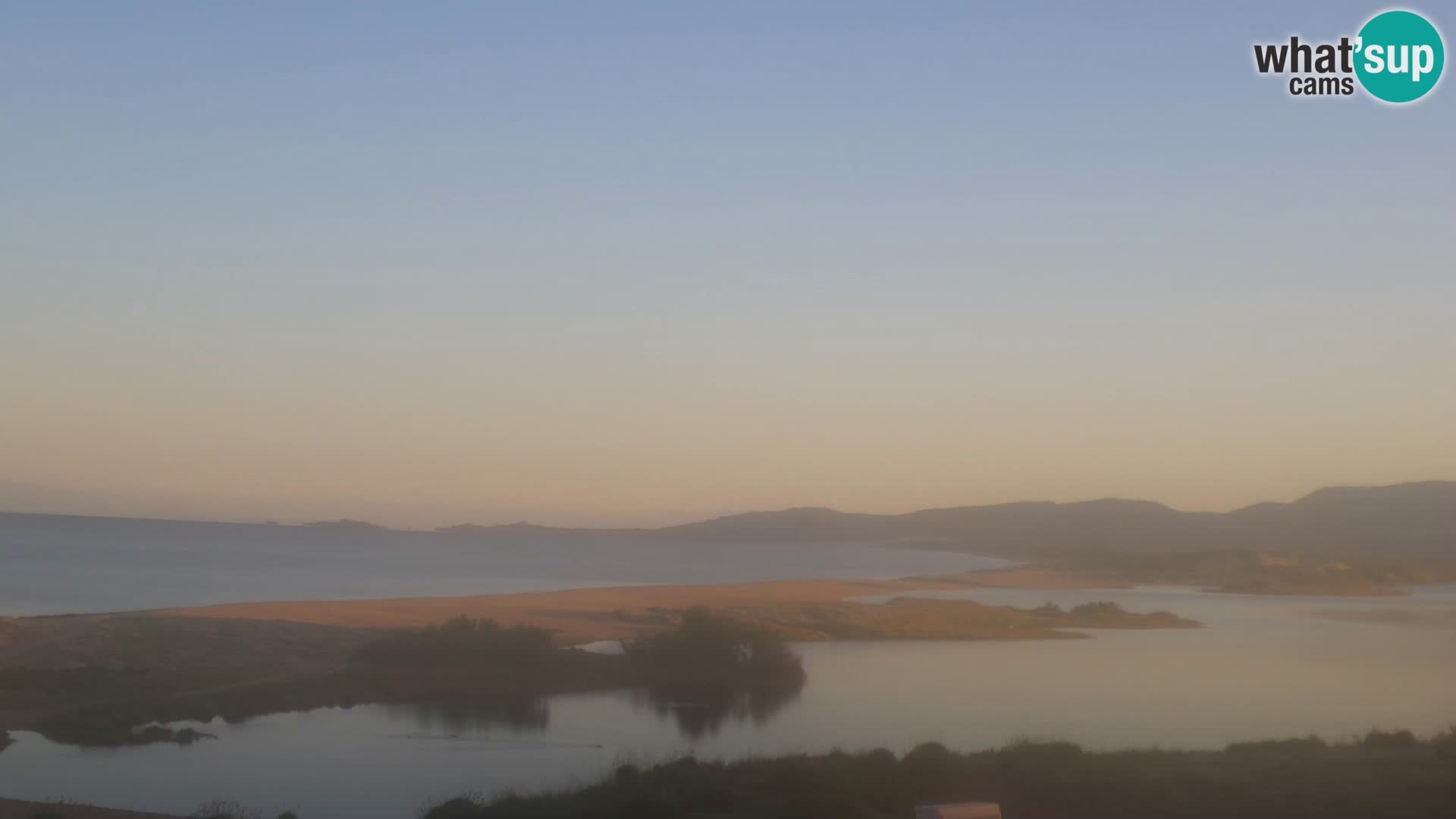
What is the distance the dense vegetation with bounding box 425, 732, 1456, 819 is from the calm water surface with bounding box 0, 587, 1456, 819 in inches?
93.7

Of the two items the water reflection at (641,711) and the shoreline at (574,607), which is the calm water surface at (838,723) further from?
the shoreline at (574,607)

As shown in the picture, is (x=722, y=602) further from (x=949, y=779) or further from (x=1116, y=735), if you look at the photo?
(x=949, y=779)

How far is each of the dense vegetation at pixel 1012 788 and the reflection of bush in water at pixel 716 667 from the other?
27.6ft

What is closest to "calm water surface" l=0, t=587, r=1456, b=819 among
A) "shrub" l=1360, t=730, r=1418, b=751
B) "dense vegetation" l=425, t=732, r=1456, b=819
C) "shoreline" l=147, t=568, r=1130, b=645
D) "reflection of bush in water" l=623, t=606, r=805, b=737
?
"reflection of bush in water" l=623, t=606, r=805, b=737

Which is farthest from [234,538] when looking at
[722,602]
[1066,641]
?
[1066,641]

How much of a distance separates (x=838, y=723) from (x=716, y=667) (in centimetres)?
465

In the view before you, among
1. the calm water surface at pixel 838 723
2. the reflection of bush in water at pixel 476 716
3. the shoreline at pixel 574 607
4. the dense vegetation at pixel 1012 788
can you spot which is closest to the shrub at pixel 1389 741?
the dense vegetation at pixel 1012 788

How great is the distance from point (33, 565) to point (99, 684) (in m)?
59.5

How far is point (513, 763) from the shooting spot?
16.8m

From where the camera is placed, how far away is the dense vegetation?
12.3 metres

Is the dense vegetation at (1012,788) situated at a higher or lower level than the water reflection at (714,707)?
higher

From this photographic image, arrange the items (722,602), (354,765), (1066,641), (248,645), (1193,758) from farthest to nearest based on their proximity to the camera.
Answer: (722,602) < (1066,641) < (248,645) < (354,765) < (1193,758)

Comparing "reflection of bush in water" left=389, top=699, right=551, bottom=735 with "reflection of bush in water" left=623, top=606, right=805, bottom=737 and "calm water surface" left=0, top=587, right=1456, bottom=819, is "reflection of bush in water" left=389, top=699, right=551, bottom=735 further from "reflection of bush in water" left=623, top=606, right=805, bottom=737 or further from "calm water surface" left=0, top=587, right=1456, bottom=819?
"reflection of bush in water" left=623, top=606, right=805, bottom=737

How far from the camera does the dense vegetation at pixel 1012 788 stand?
12281mm
